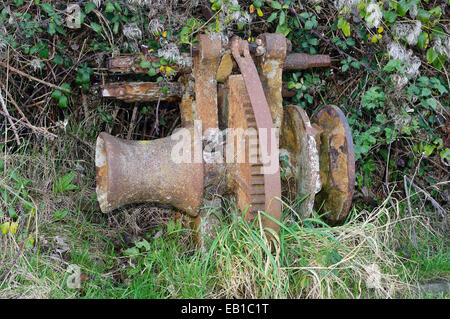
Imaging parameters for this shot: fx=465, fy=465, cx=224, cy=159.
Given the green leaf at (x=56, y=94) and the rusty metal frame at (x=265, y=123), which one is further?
the green leaf at (x=56, y=94)

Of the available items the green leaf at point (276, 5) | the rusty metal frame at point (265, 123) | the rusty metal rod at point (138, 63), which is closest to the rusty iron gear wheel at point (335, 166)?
the rusty metal rod at point (138, 63)

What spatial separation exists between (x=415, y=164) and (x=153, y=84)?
195cm

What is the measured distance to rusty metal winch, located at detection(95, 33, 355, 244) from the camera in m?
2.47

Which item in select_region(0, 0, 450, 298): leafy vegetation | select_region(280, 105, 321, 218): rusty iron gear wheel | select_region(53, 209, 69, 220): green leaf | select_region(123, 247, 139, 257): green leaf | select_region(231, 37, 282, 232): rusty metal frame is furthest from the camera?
select_region(53, 209, 69, 220): green leaf

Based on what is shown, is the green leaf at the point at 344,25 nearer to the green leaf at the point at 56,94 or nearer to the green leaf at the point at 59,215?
the green leaf at the point at 56,94

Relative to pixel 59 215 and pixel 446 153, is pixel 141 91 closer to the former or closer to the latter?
pixel 59 215

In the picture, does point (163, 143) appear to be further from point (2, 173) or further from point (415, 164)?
point (415, 164)

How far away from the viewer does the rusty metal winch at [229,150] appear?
8.11ft

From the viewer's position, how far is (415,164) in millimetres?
3373

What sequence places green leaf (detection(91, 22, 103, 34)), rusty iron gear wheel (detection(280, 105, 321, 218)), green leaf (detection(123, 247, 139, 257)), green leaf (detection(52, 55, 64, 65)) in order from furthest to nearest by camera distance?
1. green leaf (detection(52, 55, 64, 65))
2. green leaf (detection(91, 22, 103, 34))
3. green leaf (detection(123, 247, 139, 257))
4. rusty iron gear wheel (detection(280, 105, 321, 218))

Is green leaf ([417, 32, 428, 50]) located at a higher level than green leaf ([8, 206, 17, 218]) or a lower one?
higher

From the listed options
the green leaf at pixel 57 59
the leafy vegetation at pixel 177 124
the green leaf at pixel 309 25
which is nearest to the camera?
the leafy vegetation at pixel 177 124

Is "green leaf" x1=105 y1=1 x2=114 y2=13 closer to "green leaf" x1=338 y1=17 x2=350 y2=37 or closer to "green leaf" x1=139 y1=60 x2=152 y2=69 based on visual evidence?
"green leaf" x1=139 y1=60 x2=152 y2=69

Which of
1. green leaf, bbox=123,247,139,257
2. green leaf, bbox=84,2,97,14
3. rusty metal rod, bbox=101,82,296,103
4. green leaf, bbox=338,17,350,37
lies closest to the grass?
green leaf, bbox=123,247,139,257
